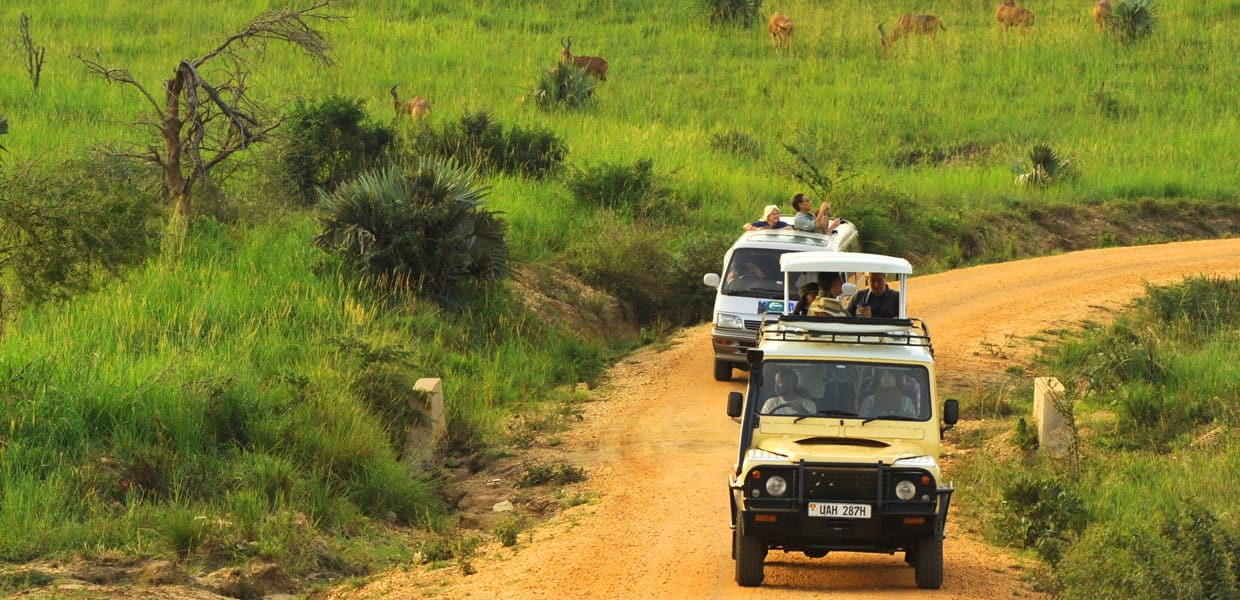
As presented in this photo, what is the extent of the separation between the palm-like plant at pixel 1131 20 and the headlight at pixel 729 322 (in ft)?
97.7

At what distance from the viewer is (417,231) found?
19.5 metres

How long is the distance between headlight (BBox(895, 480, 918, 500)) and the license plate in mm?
244

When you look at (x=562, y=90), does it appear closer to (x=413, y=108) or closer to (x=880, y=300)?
(x=413, y=108)

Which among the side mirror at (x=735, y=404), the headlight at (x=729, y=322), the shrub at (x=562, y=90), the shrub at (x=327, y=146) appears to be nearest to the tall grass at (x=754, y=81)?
the shrub at (x=562, y=90)

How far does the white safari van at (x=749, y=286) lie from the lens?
17.9 meters

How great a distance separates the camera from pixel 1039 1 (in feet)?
162

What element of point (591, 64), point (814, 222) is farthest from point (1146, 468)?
point (591, 64)

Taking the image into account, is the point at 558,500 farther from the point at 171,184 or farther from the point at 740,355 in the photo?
the point at 171,184

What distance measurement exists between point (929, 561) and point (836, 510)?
0.78 meters

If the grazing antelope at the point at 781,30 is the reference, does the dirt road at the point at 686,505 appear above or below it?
below

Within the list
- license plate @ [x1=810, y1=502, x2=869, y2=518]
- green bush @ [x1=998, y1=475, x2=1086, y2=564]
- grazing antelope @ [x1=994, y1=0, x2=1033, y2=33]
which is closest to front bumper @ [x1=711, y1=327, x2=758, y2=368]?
green bush @ [x1=998, y1=475, x2=1086, y2=564]

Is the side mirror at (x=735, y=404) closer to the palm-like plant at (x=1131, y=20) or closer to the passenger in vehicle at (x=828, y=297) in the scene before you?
the passenger in vehicle at (x=828, y=297)

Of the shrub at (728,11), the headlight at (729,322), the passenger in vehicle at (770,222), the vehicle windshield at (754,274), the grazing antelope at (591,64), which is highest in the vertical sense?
the shrub at (728,11)

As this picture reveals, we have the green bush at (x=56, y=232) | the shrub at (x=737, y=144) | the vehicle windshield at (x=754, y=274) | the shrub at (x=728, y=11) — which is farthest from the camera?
the shrub at (x=728, y=11)
